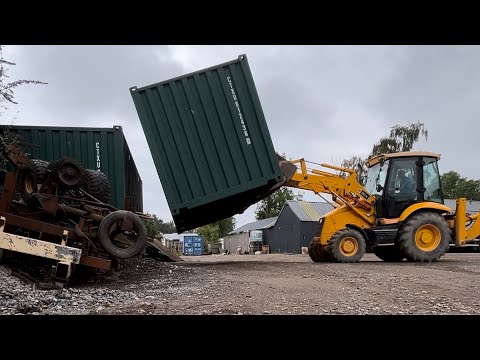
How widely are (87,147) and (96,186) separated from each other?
174cm

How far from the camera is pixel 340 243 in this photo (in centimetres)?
934

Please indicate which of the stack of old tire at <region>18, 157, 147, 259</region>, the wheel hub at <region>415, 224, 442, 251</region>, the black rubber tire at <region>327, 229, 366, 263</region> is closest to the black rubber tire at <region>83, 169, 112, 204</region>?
the stack of old tire at <region>18, 157, 147, 259</region>

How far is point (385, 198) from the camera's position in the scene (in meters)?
9.59

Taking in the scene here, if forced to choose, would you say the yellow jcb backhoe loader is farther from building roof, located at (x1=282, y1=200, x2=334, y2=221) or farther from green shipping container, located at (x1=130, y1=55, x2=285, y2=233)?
building roof, located at (x1=282, y1=200, x2=334, y2=221)

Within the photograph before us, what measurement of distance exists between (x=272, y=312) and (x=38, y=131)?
229 inches

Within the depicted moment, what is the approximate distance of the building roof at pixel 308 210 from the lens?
96.8 ft

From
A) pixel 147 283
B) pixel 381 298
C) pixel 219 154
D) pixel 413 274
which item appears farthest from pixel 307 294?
pixel 219 154

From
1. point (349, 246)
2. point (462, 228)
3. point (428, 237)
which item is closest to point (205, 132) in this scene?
point (349, 246)

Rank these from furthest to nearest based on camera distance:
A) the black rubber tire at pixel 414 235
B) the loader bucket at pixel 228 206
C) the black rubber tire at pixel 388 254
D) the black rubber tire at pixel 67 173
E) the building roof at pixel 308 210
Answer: the building roof at pixel 308 210 → the black rubber tire at pixel 388 254 → the black rubber tire at pixel 414 235 → the loader bucket at pixel 228 206 → the black rubber tire at pixel 67 173

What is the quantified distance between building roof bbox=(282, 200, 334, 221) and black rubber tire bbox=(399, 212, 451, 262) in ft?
64.7

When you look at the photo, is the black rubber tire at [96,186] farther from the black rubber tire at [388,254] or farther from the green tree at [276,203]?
the green tree at [276,203]

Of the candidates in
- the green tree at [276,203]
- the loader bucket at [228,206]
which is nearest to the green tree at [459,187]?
the green tree at [276,203]

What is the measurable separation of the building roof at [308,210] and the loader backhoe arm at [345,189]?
19047mm
